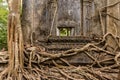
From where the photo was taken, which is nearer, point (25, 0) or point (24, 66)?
point (24, 66)

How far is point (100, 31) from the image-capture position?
957 cm

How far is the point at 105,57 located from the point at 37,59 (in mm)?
1471

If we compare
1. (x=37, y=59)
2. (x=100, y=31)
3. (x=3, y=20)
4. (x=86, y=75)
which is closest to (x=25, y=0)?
(x=100, y=31)

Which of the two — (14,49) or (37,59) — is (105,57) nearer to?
(37,59)

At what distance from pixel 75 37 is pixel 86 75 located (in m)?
2.72

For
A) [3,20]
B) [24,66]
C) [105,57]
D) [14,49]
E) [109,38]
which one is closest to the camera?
[14,49]

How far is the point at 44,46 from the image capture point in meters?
9.28

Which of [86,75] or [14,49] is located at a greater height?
[14,49]

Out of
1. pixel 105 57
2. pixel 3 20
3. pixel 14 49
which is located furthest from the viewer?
pixel 3 20

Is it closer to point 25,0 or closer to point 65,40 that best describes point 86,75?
point 65,40

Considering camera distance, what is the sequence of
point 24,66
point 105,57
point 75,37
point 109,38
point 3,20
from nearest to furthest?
point 24,66
point 105,57
point 109,38
point 75,37
point 3,20

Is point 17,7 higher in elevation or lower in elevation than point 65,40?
higher

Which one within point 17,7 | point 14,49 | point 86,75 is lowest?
point 86,75

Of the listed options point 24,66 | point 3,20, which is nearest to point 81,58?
point 24,66
